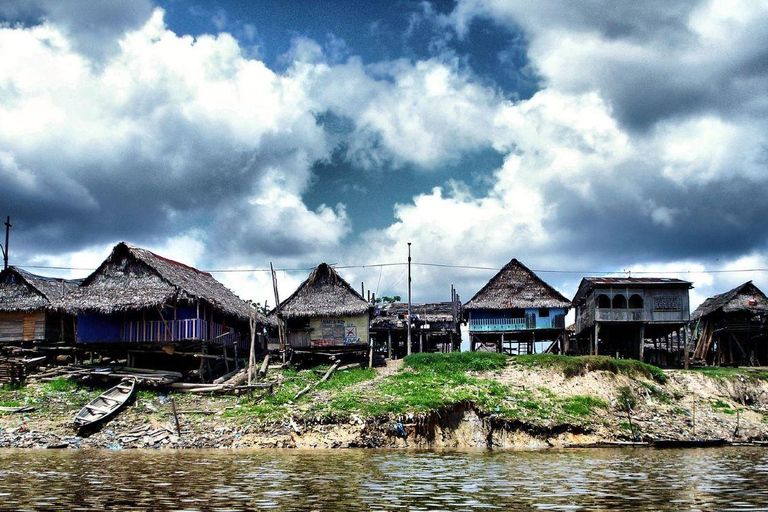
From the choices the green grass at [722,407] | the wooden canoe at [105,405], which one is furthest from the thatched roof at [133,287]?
the green grass at [722,407]

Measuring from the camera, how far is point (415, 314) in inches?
1868

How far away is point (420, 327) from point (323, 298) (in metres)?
9.39

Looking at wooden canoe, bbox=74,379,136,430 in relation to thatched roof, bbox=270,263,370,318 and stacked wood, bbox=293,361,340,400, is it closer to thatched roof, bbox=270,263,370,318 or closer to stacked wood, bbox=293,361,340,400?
stacked wood, bbox=293,361,340,400

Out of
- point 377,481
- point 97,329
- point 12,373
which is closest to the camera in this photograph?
point 377,481

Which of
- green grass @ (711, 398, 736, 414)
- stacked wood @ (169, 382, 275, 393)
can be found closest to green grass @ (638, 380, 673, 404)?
green grass @ (711, 398, 736, 414)

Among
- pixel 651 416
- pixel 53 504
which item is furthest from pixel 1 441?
pixel 651 416

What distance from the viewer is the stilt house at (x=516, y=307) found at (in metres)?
43.3

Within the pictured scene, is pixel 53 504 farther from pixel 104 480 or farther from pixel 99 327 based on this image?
pixel 99 327

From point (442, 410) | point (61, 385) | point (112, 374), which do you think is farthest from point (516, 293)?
point (61, 385)

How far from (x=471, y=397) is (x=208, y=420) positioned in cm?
1082

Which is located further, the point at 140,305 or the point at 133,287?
the point at 133,287

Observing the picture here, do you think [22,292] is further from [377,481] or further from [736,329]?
[736,329]

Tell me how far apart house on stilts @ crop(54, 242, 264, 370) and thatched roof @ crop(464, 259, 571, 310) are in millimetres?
16749

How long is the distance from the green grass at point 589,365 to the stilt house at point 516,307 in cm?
850
